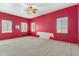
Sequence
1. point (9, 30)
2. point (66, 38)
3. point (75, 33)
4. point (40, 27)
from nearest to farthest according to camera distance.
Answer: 1. point (75, 33)
2. point (66, 38)
3. point (9, 30)
4. point (40, 27)

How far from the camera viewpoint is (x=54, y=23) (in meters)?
6.43

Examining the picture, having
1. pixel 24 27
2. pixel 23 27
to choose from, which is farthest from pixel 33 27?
pixel 23 27

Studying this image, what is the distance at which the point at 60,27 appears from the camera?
19.7 ft

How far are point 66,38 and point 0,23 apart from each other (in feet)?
17.5

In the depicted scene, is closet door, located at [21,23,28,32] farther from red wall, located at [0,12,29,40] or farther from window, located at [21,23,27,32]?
red wall, located at [0,12,29,40]

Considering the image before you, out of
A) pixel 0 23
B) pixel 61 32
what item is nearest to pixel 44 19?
pixel 61 32

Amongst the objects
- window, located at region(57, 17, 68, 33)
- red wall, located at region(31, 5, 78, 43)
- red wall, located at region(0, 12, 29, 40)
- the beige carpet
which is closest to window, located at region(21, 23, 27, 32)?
red wall, located at region(0, 12, 29, 40)

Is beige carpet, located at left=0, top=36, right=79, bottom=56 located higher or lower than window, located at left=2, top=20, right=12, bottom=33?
lower

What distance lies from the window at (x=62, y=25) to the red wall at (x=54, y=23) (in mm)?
282

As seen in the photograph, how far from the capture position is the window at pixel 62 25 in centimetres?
548

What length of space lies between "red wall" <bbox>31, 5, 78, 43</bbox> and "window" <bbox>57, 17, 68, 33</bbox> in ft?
0.93

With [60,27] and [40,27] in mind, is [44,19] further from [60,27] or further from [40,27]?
[60,27]

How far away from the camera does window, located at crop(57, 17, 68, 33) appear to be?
216 inches

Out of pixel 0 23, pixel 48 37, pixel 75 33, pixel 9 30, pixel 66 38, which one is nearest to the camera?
pixel 75 33
